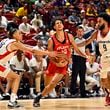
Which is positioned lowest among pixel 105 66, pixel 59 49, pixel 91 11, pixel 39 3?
pixel 105 66

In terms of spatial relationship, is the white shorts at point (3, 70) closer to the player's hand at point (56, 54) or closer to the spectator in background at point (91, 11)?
the player's hand at point (56, 54)

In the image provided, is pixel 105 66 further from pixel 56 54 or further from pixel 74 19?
pixel 74 19

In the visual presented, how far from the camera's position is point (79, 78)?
11.4 meters

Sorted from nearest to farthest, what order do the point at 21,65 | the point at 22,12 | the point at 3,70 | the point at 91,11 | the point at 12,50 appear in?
the point at 12,50
the point at 3,70
the point at 21,65
the point at 22,12
the point at 91,11

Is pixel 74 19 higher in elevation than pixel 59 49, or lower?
higher

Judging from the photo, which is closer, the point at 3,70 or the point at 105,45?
the point at 105,45

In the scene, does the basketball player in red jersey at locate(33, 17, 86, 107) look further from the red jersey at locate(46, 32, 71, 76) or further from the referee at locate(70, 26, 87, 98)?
the referee at locate(70, 26, 87, 98)

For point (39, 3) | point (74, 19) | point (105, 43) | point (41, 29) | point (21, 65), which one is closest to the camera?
point (105, 43)

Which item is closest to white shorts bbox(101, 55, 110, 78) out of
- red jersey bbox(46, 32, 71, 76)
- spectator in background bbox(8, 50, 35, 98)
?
red jersey bbox(46, 32, 71, 76)

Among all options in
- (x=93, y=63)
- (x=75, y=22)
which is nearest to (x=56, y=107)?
(x=93, y=63)

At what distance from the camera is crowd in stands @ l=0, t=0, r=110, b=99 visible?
37.0 feet

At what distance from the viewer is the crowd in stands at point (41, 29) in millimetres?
11281

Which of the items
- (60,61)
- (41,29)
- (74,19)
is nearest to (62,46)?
(60,61)

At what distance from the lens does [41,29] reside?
1602 cm
